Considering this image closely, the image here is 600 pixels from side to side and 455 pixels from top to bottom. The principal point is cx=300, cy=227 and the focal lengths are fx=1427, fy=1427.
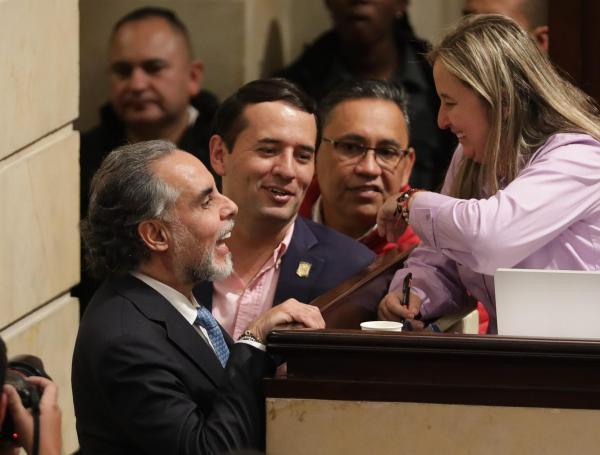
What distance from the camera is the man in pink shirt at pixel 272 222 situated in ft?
12.6

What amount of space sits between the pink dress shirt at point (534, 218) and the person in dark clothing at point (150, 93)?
2.61 meters

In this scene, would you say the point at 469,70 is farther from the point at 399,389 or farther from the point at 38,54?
the point at 38,54

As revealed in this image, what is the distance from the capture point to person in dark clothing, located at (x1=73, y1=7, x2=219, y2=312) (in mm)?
5785

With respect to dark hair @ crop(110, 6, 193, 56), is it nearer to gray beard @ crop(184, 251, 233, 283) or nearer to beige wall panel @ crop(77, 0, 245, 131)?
beige wall panel @ crop(77, 0, 245, 131)

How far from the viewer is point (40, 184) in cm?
470

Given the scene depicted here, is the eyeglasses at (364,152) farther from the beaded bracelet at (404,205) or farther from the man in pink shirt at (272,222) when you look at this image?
the beaded bracelet at (404,205)

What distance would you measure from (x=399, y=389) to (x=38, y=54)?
2306mm

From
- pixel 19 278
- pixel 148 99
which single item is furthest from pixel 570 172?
pixel 148 99

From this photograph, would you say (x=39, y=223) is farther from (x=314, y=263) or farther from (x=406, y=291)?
(x=406, y=291)

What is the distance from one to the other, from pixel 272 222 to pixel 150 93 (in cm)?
204

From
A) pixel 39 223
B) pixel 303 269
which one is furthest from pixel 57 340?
pixel 303 269

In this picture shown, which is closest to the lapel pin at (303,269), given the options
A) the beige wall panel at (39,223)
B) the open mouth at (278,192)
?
the open mouth at (278,192)

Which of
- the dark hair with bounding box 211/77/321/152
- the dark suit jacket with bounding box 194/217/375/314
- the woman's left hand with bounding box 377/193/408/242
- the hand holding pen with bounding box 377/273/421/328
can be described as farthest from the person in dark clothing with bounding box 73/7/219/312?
the hand holding pen with bounding box 377/273/421/328

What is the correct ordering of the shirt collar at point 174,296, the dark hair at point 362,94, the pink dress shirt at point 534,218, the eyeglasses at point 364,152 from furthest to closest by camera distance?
the dark hair at point 362,94, the eyeglasses at point 364,152, the shirt collar at point 174,296, the pink dress shirt at point 534,218
